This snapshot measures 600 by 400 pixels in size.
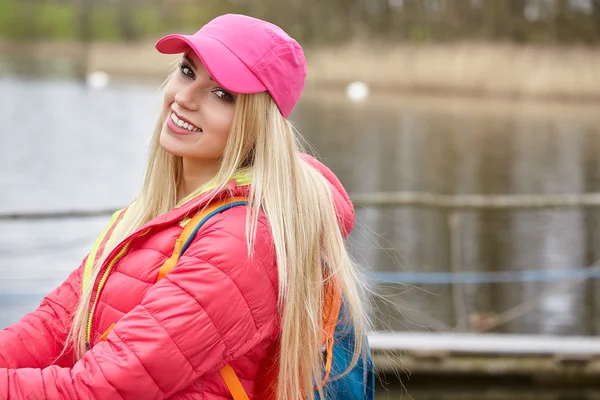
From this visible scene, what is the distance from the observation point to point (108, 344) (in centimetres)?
130

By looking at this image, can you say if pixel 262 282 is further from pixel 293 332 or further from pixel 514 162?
pixel 514 162

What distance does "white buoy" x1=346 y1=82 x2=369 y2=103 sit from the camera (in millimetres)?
48250

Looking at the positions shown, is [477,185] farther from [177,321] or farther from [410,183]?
[177,321]

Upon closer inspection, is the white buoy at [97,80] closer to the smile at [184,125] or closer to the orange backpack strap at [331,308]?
the smile at [184,125]

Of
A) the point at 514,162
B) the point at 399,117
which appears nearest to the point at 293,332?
the point at 514,162

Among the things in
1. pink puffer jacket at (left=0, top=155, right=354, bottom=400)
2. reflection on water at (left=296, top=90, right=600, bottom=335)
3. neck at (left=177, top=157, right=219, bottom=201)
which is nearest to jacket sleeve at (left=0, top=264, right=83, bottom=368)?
pink puffer jacket at (left=0, top=155, right=354, bottom=400)

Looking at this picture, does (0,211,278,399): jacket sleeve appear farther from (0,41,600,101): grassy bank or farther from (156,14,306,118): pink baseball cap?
(0,41,600,101): grassy bank

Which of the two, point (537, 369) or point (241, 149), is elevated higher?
point (241, 149)

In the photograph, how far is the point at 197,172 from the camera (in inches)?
61.9

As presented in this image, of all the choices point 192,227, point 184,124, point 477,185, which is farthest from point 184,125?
point 477,185

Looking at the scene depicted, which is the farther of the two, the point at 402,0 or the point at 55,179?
the point at 402,0

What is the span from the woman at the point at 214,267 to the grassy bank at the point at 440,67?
3903 centimetres

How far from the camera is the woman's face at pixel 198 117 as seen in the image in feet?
4.87

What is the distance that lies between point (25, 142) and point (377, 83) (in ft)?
110
